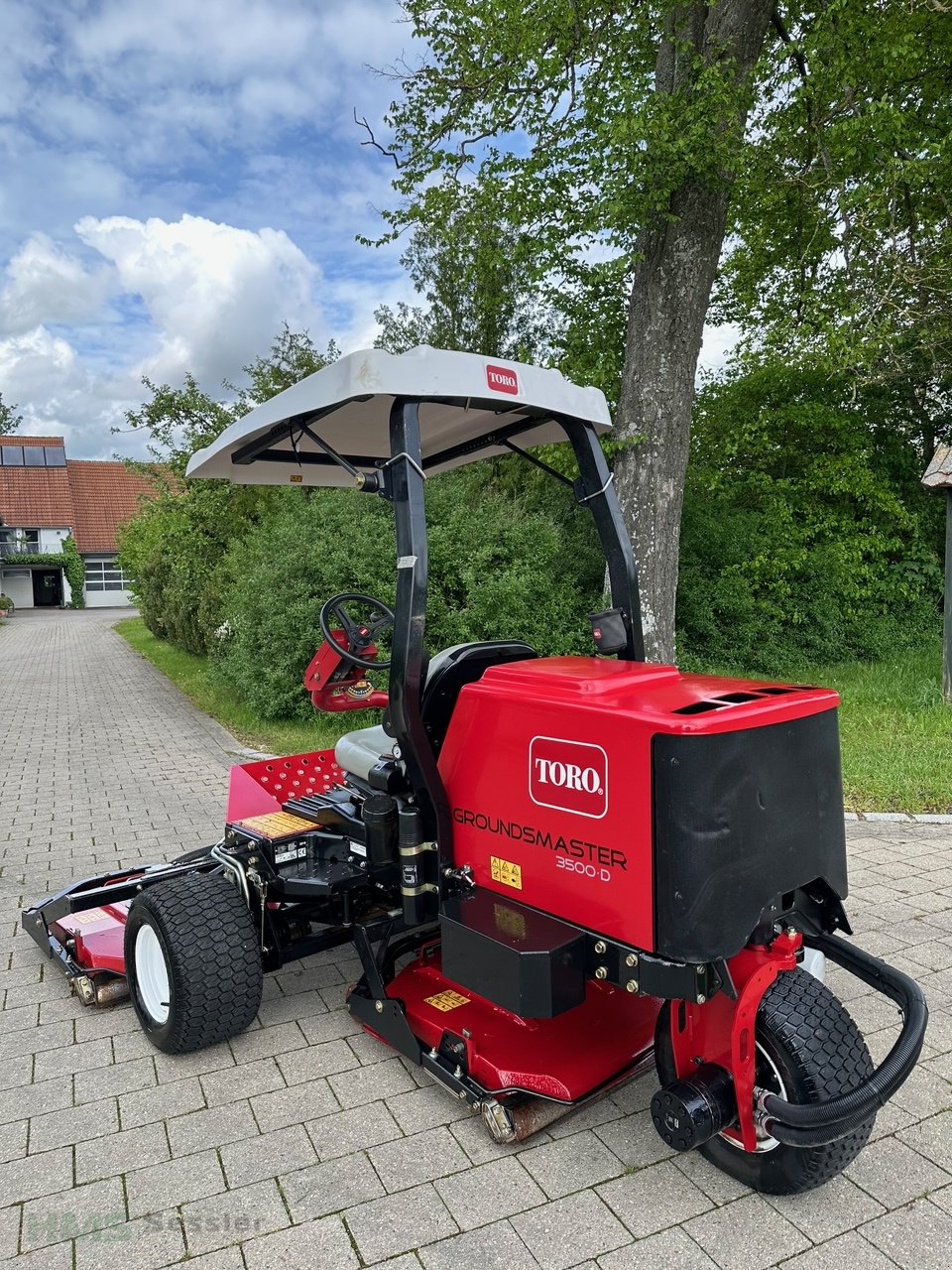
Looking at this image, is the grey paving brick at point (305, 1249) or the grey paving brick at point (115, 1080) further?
the grey paving brick at point (115, 1080)

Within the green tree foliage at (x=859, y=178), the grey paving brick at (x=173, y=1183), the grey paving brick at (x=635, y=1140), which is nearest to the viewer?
the grey paving brick at (x=173, y=1183)

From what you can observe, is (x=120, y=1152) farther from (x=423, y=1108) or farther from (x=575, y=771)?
(x=575, y=771)

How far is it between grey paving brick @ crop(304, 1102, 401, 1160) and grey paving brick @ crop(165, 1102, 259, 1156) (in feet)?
0.62

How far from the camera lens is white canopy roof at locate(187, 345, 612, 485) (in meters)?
2.55

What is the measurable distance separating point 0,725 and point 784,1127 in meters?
9.69

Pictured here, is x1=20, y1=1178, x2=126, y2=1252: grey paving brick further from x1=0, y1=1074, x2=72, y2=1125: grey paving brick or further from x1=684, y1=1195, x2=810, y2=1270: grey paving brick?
x1=684, y1=1195, x2=810, y2=1270: grey paving brick

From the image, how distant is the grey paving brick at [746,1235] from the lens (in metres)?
2.04

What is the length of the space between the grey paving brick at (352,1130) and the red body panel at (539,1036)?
0.24 metres

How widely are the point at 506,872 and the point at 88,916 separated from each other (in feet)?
6.91

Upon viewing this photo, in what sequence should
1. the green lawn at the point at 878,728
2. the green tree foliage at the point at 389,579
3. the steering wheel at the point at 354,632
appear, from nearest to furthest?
the steering wheel at the point at 354,632 → the green lawn at the point at 878,728 → the green tree foliage at the point at 389,579

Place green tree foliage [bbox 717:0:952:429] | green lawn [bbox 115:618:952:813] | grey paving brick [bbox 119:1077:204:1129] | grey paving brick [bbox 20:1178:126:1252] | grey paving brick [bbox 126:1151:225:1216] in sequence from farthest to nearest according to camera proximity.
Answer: green tree foliage [bbox 717:0:952:429] → green lawn [bbox 115:618:952:813] → grey paving brick [bbox 119:1077:204:1129] → grey paving brick [bbox 126:1151:225:1216] → grey paving brick [bbox 20:1178:126:1252]

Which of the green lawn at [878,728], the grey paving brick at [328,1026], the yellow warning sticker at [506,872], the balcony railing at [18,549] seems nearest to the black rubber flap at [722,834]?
the yellow warning sticker at [506,872]

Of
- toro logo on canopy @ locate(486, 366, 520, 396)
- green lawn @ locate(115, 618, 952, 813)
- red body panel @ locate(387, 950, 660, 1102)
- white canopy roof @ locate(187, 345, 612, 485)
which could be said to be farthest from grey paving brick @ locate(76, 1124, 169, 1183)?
green lawn @ locate(115, 618, 952, 813)

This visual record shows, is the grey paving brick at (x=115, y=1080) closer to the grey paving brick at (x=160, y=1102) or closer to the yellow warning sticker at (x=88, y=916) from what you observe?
the grey paving brick at (x=160, y=1102)
